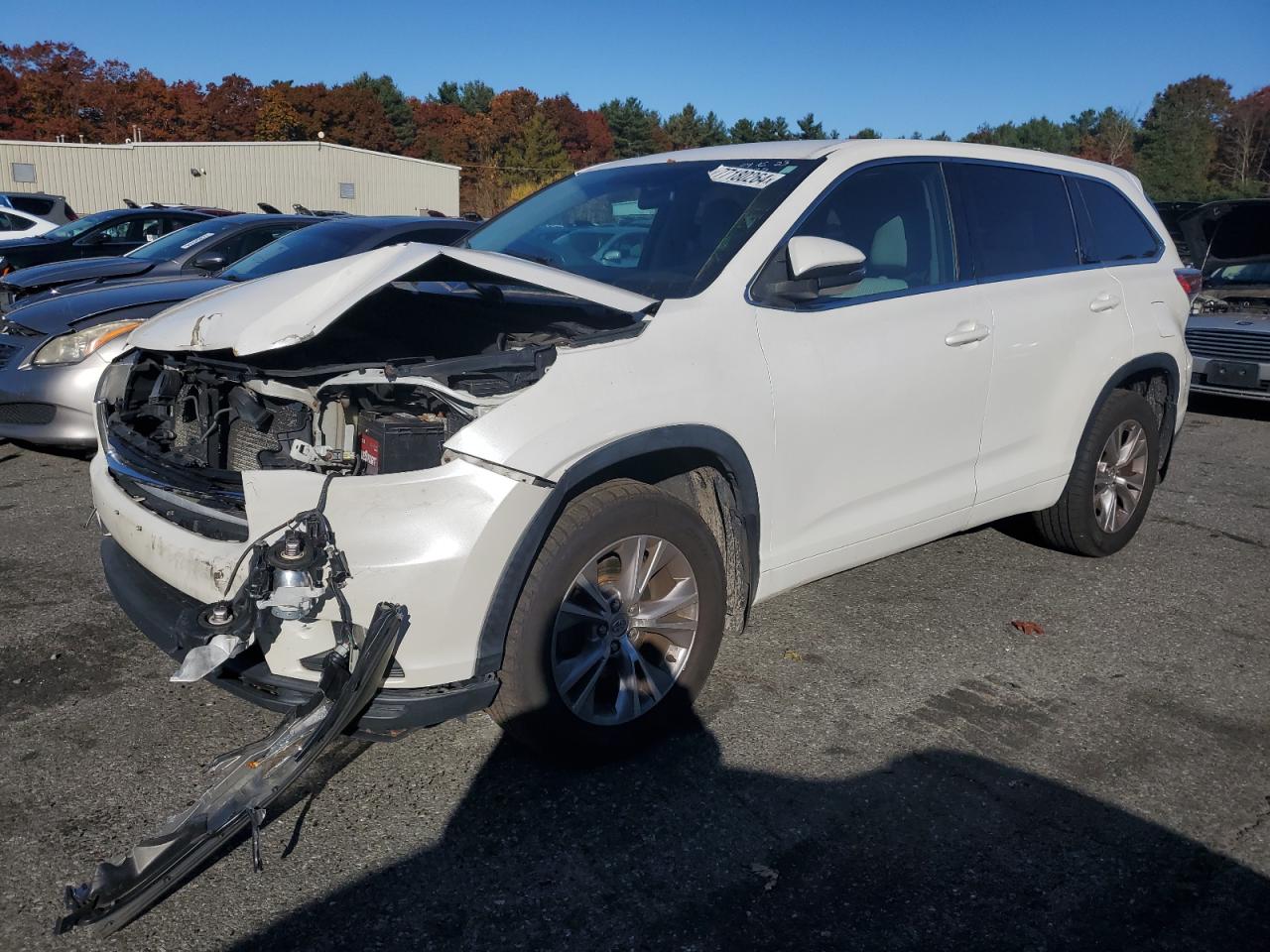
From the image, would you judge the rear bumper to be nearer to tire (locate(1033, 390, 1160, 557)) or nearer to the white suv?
the white suv

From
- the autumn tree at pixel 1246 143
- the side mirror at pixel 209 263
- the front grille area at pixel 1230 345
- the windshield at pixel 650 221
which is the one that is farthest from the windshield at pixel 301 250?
the autumn tree at pixel 1246 143

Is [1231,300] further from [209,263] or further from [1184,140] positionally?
[1184,140]

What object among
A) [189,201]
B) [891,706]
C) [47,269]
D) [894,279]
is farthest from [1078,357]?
[189,201]

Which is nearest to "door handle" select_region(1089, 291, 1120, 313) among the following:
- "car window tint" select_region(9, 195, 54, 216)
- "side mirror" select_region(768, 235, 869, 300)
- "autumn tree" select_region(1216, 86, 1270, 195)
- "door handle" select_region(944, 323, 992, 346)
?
"door handle" select_region(944, 323, 992, 346)

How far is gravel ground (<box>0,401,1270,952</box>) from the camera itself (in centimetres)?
257

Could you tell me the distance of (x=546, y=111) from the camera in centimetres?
7838

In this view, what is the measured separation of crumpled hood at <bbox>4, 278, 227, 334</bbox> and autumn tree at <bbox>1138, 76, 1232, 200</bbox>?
1616 inches

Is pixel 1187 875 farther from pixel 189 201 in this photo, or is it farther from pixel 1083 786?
pixel 189 201

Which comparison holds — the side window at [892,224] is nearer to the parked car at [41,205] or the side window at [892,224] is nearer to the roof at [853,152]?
the roof at [853,152]

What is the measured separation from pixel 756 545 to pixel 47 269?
693cm

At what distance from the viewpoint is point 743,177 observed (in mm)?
3918

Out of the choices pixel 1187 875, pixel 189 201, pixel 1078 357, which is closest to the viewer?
pixel 1187 875

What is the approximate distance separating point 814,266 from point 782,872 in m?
1.84

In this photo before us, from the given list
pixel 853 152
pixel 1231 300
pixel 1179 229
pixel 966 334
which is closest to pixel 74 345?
pixel 853 152
